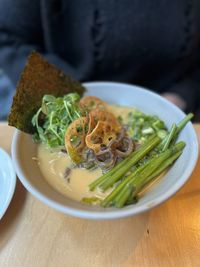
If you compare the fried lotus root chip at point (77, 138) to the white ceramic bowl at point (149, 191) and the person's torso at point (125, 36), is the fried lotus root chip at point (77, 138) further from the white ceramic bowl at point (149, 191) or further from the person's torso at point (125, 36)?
the person's torso at point (125, 36)

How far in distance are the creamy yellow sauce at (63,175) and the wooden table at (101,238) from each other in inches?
2.2

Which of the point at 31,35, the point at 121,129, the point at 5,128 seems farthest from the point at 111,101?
the point at 31,35

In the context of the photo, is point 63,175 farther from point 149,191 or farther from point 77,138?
point 149,191

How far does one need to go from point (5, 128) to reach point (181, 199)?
49 centimetres

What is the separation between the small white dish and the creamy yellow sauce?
66 millimetres

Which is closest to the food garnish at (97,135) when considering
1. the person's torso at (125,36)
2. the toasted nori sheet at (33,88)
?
the toasted nori sheet at (33,88)

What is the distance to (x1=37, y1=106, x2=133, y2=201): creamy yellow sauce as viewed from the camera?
2.33 feet

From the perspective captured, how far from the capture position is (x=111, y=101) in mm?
989

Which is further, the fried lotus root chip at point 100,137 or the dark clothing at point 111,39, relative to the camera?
the dark clothing at point 111,39

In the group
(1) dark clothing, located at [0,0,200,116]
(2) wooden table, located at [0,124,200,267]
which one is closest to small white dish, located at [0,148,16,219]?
(2) wooden table, located at [0,124,200,267]

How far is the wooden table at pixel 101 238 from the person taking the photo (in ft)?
2.08

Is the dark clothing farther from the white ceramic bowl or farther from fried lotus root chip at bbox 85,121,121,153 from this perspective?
fried lotus root chip at bbox 85,121,121,153

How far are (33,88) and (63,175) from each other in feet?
0.78

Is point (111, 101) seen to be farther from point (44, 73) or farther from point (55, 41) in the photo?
point (55, 41)
